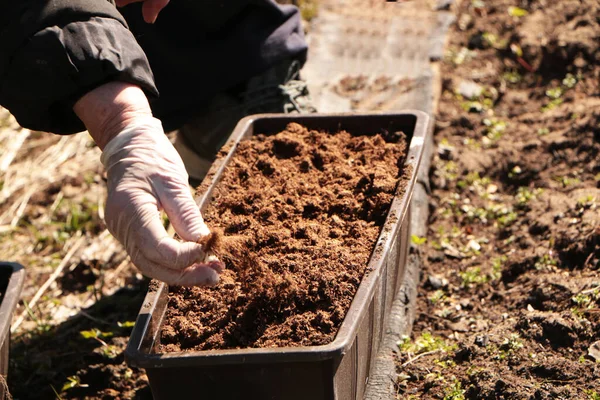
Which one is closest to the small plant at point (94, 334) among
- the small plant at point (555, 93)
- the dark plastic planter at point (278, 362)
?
the dark plastic planter at point (278, 362)

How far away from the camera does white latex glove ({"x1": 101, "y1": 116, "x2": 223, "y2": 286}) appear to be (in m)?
1.83

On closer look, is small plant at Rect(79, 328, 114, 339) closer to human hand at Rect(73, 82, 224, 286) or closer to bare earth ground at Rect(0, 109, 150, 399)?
bare earth ground at Rect(0, 109, 150, 399)

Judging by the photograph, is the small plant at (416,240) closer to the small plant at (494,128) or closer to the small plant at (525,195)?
the small plant at (525,195)

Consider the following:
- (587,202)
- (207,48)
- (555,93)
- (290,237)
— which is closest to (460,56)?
(555,93)

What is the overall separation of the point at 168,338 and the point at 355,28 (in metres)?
3.20

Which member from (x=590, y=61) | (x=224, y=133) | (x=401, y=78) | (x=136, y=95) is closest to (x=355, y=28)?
(x=401, y=78)

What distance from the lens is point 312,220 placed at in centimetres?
251

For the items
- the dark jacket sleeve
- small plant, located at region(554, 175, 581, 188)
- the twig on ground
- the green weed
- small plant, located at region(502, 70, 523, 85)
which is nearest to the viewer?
the dark jacket sleeve

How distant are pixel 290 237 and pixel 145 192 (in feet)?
2.11

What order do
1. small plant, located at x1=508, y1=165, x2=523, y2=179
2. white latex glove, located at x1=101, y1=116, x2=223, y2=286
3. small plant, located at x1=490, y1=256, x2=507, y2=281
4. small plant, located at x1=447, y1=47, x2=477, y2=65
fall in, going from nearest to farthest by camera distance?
1. white latex glove, located at x1=101, y1=116, x2=223, y2=286
2. small plant, located at x1=490, y1=256, x2=507, y2=281
3. small plant, located at x1=508, y1=165, x2=523, y2=179
4. small plant, located at x1=447, y1=47, x2=477, y2=65

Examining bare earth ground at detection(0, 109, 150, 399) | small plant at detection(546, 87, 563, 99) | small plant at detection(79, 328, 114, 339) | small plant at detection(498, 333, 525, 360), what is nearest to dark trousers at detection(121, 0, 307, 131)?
bare earth ground at detection(0, 109, 150, 399)

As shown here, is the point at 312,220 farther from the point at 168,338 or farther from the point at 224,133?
the point at 224,133

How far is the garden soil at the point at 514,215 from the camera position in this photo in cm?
249

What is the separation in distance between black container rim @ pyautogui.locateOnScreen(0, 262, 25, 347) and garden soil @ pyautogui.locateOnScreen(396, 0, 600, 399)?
1.17 meters
